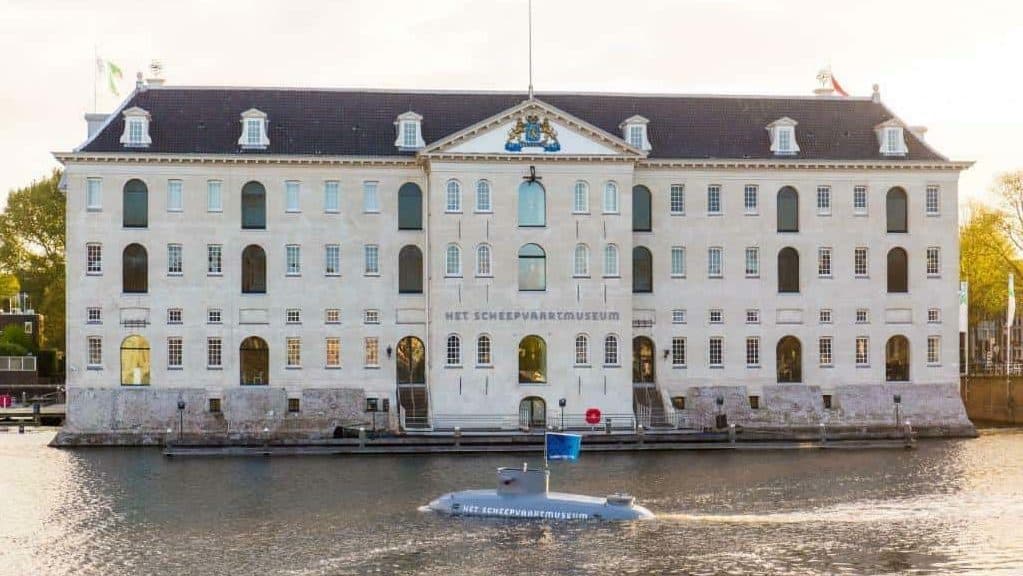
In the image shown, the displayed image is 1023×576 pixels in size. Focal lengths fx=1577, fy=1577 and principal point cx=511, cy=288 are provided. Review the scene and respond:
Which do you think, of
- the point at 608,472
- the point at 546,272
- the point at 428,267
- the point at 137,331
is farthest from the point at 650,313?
the point at 137,331

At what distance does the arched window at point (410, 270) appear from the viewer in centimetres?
8400

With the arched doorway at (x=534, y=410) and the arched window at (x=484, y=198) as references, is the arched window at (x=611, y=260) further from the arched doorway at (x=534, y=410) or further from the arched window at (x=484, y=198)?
the arched doorway at (x=534, y=410)

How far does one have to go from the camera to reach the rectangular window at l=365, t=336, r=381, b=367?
274 ft

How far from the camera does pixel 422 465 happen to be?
7056 cm

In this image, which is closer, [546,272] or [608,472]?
[608,472]

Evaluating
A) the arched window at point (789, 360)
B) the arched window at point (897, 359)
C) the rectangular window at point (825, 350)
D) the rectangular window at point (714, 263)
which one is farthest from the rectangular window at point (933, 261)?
the rectangular window at point (714, 263)

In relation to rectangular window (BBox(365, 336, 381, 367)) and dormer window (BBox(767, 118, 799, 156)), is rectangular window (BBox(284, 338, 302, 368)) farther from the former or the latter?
dormer window (BBox(767, 118, 799, 156))

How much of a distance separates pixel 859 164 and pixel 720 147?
7.58 metres

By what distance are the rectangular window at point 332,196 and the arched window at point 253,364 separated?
7.83 meters

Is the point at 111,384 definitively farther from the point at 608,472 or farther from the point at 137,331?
the point at 608,472

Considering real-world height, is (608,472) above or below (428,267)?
below

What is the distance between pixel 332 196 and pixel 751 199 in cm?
2273

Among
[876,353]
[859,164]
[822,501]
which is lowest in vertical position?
[822,501]

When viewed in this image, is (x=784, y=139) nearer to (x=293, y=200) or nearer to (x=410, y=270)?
(x=410, y=270)
